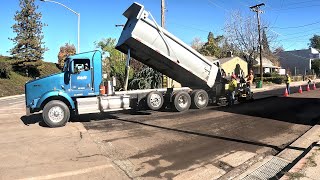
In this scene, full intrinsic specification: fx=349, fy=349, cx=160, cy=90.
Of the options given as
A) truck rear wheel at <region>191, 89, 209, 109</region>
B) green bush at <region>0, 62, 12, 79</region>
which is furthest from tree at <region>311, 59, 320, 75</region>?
truck rear wheel at <region>191, 89, 209, 109</region>

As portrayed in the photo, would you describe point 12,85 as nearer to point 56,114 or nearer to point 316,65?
point 56,114

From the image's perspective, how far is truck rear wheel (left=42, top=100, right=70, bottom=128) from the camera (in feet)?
40.7

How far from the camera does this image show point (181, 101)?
620 inches

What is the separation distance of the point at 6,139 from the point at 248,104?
11528mm

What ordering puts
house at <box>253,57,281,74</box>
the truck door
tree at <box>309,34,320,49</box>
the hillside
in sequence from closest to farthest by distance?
the truck door < the hillside < house at <box>253,57,281,74</box> < tree at <box>309,34,320,49</box>

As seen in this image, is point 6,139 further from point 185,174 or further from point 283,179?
point 283,179

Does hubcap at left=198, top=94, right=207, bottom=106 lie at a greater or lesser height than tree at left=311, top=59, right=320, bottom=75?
lesser

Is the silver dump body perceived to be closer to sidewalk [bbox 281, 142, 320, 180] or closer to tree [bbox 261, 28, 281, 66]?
sidewalk [bbox 281, 142, 320, 180]

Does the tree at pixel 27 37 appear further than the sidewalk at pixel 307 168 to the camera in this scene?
Yes

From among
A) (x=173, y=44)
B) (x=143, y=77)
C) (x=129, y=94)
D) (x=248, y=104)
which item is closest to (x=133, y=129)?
(x=129, y=94)

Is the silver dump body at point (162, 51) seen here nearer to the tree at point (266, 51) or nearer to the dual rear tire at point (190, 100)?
the dual rear tire at point (190, 100)

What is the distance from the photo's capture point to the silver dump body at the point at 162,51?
13.7m

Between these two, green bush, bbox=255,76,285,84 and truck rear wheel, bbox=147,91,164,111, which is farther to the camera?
green bush, bbox=255,76,285,84

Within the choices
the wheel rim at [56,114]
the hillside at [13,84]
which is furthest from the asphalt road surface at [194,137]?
the hillside at [13,84]
